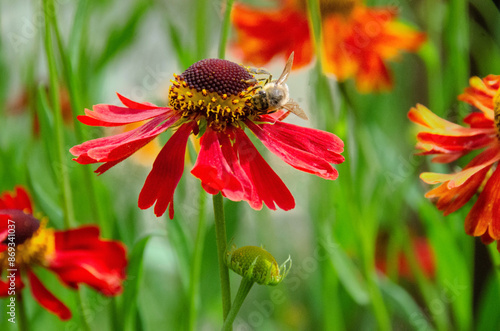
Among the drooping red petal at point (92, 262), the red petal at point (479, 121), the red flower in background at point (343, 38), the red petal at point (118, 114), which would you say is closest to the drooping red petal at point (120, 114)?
the red petal at point (118, 114)

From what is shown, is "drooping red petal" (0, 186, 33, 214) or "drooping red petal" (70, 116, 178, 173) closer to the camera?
"drooping red petal" (70, 116, 178, 173)

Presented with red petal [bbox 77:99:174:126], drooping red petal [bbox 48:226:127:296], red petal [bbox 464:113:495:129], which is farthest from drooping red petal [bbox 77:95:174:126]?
red petal [bbox 464:113:495:129]

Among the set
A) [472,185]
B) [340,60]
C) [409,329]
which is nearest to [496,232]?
[472,185]

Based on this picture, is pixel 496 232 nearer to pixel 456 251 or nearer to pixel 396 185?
pixel 456 251

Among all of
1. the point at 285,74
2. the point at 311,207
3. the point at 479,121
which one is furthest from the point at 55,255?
the point at 311,207

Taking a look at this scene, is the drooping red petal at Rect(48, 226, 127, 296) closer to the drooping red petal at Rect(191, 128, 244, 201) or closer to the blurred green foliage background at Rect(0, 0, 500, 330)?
the blurred green foliage background at Rect(0, 0, 500, 330)

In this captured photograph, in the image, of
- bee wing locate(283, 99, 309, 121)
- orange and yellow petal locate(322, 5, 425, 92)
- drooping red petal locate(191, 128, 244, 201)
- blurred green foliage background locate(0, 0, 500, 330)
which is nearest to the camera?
drooping red petal locate(191, 128, 244, 201)
